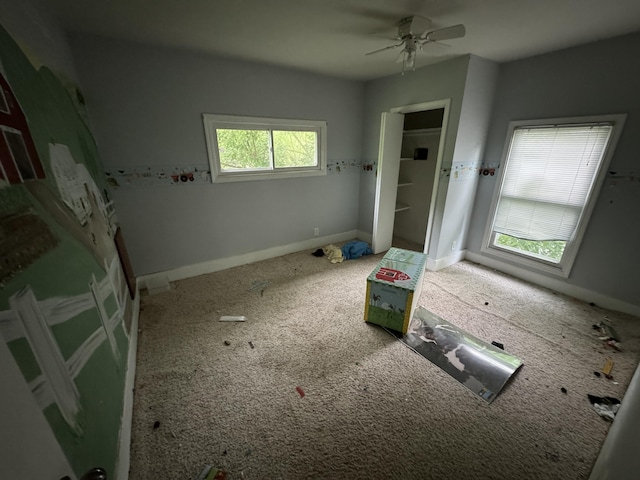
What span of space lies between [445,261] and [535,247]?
3.06 ft

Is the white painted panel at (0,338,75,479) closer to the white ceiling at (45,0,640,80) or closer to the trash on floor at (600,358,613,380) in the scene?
the white ceiling at (45,0,640,80)

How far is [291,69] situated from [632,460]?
368 cm

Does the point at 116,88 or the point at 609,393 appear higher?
the point at 116,88

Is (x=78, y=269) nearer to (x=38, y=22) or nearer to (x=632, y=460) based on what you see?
(x=38, y=22)

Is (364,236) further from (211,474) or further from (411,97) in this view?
(211,474)

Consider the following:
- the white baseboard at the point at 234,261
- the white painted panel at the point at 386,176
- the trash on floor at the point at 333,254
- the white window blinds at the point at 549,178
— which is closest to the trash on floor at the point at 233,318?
the white baseboard at the point at 234,261

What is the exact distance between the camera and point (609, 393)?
5.04 ft

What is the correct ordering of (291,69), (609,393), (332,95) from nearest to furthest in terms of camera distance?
(609,393) < (291,69) < (332,95)

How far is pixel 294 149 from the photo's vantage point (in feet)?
10.6

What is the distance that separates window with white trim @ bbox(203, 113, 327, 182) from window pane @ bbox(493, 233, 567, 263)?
8.06 feet

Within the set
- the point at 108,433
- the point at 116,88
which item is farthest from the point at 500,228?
the point at 116,88

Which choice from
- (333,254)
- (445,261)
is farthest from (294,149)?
(445,261)

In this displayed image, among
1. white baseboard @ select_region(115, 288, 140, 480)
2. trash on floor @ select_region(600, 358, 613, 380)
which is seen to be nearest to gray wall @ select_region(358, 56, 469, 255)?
trash on floor @ select_region(600, 358, 613, 380)

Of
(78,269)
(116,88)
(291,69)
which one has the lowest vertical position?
(78,269)
